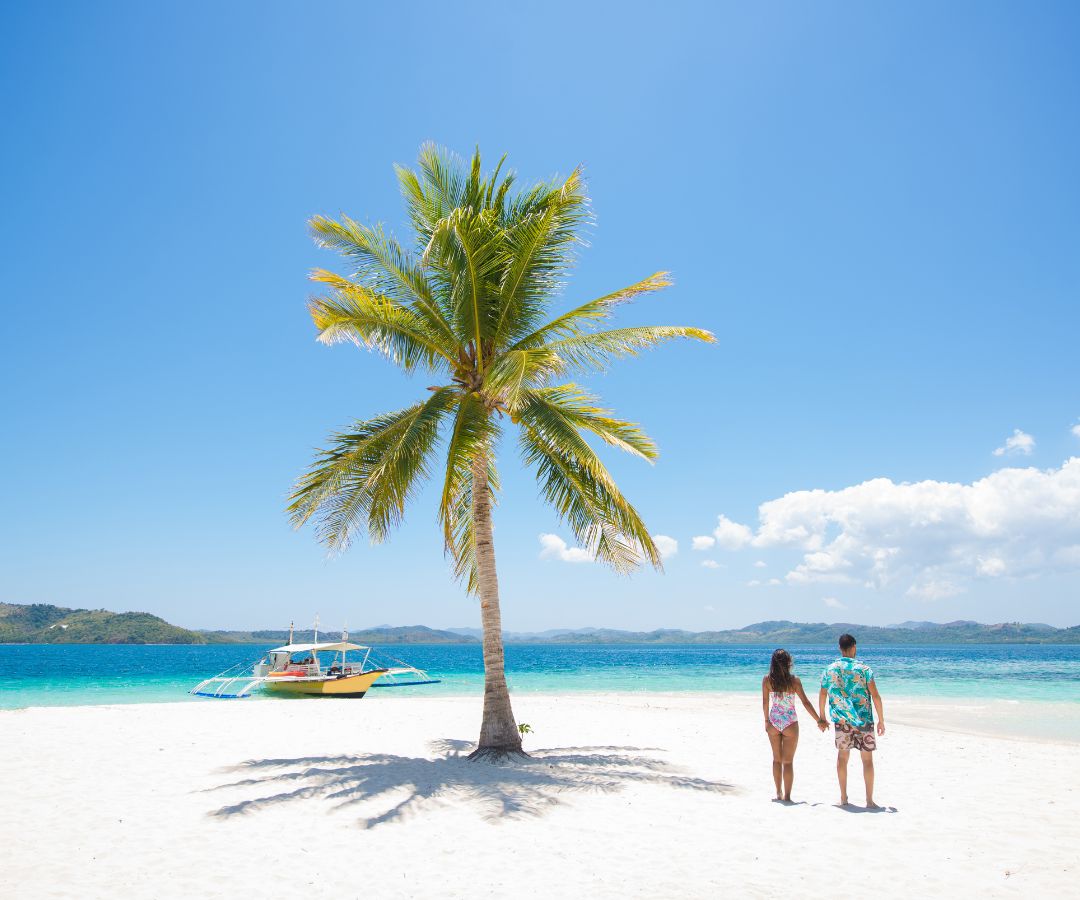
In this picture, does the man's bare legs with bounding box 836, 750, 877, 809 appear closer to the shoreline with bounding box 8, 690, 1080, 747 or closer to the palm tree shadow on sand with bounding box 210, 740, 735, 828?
the palm tree shadow on sand with bounding box 210, 740, 735, 828

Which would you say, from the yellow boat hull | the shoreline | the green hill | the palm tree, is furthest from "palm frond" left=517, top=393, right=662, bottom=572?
the green hill

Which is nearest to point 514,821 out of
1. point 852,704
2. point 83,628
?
point 852,704

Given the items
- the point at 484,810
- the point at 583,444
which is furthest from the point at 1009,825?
the point at 583,444

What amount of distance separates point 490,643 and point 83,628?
16454cm

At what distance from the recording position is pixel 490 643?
977 centimetres

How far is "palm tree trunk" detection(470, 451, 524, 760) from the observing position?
957 centimetres

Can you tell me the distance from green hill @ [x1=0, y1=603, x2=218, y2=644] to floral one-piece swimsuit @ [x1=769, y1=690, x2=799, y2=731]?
161m

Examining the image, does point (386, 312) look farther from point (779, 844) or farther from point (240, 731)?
point (240, 731)

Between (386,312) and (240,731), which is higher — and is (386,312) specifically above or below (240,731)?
above

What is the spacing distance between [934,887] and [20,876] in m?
6.71

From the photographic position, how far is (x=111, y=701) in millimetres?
24953

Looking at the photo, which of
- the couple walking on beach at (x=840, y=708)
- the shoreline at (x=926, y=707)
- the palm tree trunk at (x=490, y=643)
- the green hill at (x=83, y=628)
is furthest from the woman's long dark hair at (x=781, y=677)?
the green hill at (x=83, y=628)

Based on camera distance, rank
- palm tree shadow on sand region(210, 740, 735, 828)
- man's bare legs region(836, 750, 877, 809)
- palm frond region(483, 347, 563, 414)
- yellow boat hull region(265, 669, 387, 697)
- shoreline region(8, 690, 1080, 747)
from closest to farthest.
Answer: man's bare legs region(836, 750, 877, 809) < palm tree shadow on sand region(210, 740, 735, 828) < palm frond region(483, 347, 563, 414) < shoreline region(8, 690, 1080, 747) < yellow boat hull region(265, 669, 387, 697)

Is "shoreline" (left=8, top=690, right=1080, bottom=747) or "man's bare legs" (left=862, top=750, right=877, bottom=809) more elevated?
"man's bare legs" (left=862, top=750, right=877, bottom=809)
